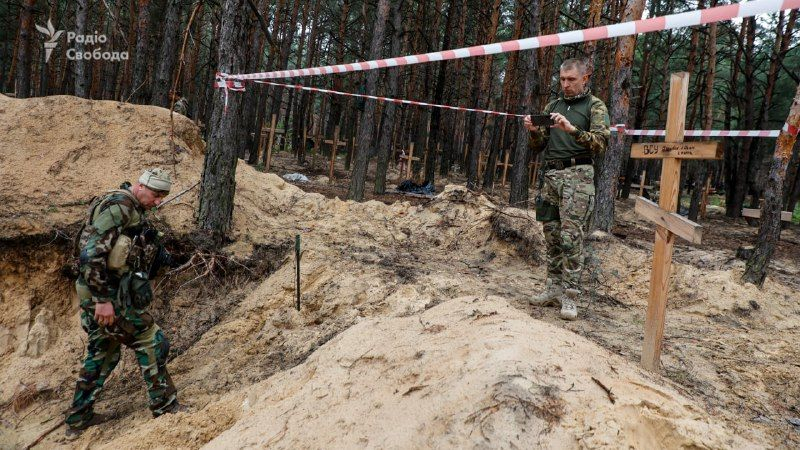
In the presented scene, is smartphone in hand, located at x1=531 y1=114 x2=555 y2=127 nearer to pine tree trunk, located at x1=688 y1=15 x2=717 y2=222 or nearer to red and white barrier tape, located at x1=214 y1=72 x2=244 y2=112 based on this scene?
red and white barrier tape, located at x1=214 y1=72 x2=244 y2=112

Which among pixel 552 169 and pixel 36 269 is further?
pixel 36 269

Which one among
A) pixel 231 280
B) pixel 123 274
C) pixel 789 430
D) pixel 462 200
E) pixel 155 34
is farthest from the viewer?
pixel 155 34

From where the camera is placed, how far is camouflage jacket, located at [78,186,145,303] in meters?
3.45

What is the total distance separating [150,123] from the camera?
684 centimetres

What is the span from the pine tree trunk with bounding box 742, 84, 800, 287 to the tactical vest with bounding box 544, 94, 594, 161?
10.4ft

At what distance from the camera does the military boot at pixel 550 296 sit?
4508mm

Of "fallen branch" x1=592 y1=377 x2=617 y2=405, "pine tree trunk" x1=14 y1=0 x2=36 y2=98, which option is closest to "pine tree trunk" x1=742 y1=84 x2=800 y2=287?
"fallen branch" x1=592 y1=377 x2=617 y2=405

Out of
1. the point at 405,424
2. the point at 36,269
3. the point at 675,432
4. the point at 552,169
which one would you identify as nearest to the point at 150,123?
the point at 36,269

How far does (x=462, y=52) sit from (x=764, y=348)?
3.66 meters

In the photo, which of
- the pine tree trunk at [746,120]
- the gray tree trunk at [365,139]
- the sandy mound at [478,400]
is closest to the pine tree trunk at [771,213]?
the sandy mound at [478,400]

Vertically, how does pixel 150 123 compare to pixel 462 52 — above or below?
below

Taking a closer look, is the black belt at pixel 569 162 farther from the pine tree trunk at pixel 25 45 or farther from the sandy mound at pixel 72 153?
the pine tree trunk at pixel 25 45

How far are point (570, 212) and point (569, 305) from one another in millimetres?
836

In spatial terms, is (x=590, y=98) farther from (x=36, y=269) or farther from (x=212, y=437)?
(x=36, y=269)
